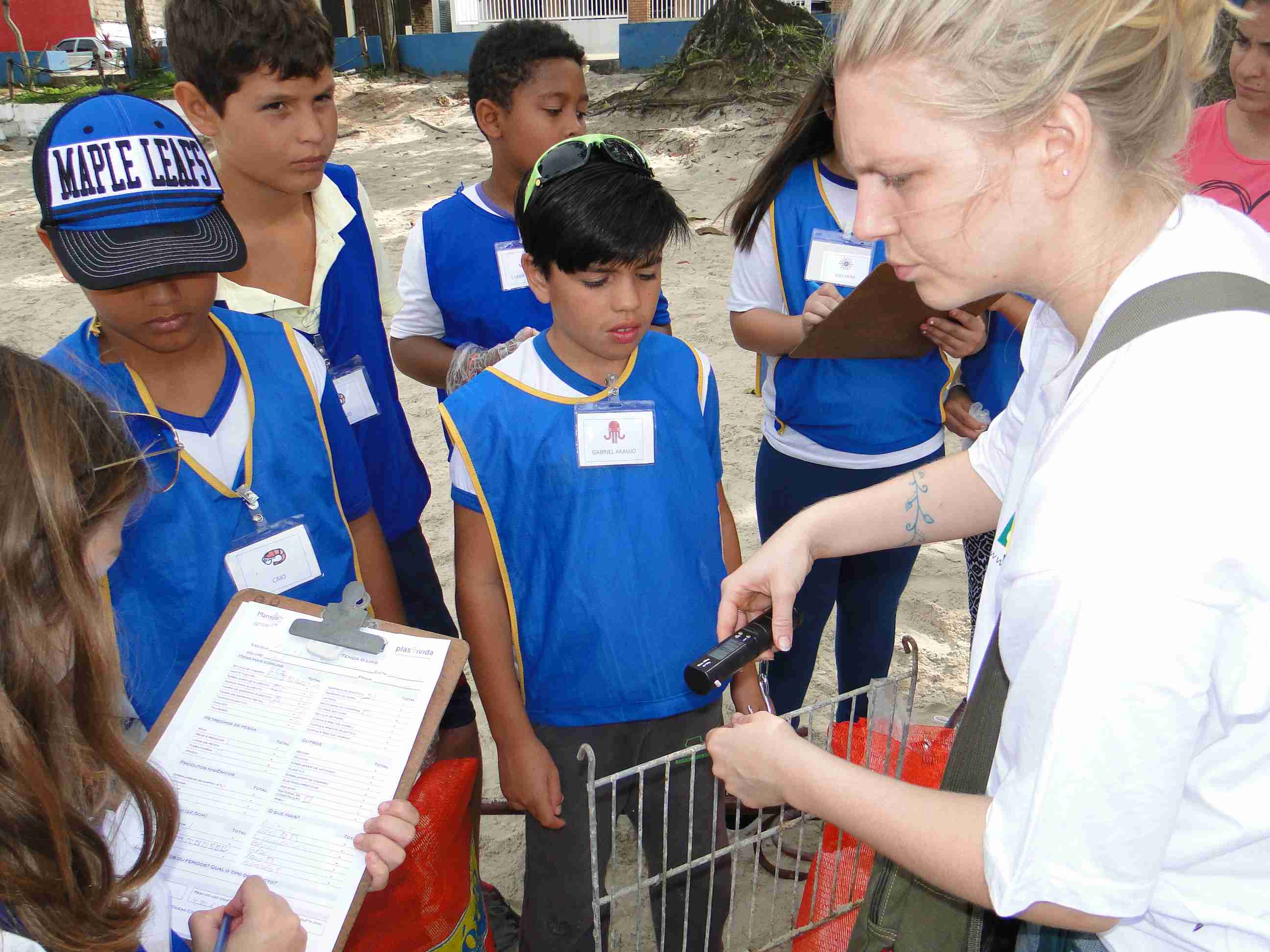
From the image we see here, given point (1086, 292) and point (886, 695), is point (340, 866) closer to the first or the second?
point (886, 695)

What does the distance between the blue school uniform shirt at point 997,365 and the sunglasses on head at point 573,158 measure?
1056mm

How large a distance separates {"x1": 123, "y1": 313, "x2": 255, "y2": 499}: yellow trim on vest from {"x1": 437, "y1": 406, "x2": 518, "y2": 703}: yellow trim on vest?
1.14ft

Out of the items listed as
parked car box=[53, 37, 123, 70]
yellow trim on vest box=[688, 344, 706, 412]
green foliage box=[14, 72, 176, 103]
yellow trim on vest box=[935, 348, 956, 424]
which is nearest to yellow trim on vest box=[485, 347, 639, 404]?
yellow trim on vest box=[688, 344, 706, 412]

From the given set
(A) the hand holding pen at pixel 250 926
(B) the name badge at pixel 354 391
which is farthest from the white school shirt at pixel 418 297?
(A) the hand holding pen at pixel 250 926

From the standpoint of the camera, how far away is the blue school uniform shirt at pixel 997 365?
2457mm

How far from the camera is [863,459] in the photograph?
2.43 metres

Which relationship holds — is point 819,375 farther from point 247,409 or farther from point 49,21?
point 49,21

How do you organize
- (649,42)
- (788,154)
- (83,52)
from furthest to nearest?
(83,52)
(649,42)
(788,154)

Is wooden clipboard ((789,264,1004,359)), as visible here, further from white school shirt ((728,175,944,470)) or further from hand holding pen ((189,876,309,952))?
hand holding pen ((189,876,309,952))

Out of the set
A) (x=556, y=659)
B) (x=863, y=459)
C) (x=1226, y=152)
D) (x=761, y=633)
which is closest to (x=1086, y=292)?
(x=761, y=633)

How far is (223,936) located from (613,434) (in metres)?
1.04

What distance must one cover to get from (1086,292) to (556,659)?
3.91ft

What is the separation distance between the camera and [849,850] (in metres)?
1.94

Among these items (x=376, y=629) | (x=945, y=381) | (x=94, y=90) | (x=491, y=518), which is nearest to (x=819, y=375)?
(x=945, y=381)
